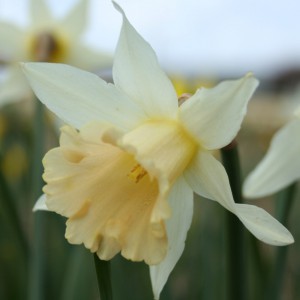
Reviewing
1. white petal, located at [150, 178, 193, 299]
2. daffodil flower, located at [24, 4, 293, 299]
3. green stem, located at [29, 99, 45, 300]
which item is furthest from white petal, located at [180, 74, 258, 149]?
green stem, located at [29, 99, 45, 300]

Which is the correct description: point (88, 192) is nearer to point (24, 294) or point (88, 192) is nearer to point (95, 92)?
point (95, 92)

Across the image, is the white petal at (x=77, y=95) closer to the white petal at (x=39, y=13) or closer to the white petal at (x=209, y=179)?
the white petal at (x=209, y=179)

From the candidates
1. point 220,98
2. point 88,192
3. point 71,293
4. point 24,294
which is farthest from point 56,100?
point 24,294

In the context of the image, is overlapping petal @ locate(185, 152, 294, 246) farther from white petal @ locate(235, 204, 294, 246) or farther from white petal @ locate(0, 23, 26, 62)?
white petal @ locate(0, 23, 26, 62)

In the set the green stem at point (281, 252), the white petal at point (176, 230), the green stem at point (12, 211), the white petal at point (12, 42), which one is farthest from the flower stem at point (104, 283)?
the white petal at point (12, 42)

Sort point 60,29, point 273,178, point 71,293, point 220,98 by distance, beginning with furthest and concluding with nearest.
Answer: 1. point 60,29
2. point 71,293
3. point 273,178
4. point 220,98

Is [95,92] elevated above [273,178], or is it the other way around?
[95,92]
